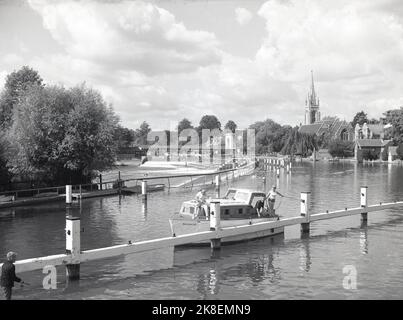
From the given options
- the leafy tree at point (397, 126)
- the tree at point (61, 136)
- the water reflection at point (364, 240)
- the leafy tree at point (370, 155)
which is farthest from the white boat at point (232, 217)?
the leafy tree at point (370, 155)

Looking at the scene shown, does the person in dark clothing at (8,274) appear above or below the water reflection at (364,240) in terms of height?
above

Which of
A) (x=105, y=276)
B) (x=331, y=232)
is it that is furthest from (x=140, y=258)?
(x=331, y=232)

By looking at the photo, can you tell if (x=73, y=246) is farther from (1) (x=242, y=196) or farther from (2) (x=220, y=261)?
(1) (x=242, y=196)

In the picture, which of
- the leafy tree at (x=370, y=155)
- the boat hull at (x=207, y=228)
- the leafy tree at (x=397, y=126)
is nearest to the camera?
the boat hull at (x=207, y=228)

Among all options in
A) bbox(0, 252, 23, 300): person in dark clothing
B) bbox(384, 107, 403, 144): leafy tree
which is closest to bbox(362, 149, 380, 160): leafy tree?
bbox(384, 107, 403, 144): leafy tree

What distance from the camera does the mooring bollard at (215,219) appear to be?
87.2 feet

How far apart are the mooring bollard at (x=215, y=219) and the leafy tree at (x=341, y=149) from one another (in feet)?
567

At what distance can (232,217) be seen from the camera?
96.0 feet

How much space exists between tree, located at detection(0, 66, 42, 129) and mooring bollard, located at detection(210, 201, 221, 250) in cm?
5181

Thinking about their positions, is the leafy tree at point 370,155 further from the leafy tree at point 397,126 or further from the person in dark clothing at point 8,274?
the person in dark clothing at point 8,274

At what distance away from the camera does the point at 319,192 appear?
62.5 metres

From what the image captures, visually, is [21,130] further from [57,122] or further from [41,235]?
[41,235]
